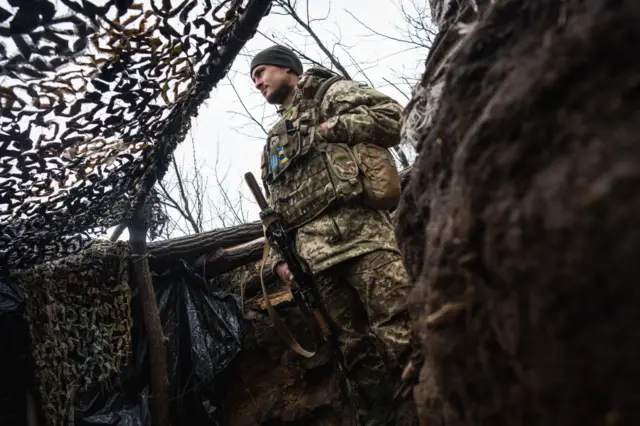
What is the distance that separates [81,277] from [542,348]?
8.78 ft

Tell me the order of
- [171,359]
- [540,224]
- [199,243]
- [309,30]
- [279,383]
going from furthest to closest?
1. [309,30]
2. [199,243]
3. [279,383]
4. [171,359]
5. [540,224]

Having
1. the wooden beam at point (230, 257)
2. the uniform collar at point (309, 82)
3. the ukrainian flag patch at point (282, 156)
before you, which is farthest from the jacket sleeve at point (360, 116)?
the wooden beam at point (230, 257)

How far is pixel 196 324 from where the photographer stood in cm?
284

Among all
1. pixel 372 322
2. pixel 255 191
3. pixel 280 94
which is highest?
A: pixel 280 94

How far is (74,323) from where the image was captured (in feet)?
8.05

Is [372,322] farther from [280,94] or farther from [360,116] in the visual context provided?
[280,94]

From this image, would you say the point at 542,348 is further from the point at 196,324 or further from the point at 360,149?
the point at 196,324

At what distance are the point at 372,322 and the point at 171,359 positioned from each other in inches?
57.5

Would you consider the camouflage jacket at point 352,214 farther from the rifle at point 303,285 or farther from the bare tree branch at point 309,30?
the bare tree branch at point 309,30

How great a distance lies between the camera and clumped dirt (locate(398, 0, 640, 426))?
16.6 inches

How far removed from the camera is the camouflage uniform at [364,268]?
6.58ft

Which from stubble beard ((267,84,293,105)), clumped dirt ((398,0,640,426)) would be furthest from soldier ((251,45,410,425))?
clumped dirt ((398,0,640,426))

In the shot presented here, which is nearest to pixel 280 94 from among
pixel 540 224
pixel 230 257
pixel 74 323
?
pixel 230 257

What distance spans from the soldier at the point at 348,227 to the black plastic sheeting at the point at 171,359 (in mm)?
798
